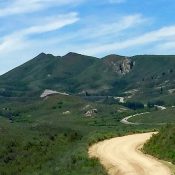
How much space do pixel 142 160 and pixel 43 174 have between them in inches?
454

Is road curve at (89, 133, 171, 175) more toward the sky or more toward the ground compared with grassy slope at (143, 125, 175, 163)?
more toward the ground

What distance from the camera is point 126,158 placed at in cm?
5994

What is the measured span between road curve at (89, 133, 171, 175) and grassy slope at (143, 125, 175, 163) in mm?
1314

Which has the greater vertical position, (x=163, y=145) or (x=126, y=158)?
(x=163, y=145)

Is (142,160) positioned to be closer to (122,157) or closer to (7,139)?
(122,157)

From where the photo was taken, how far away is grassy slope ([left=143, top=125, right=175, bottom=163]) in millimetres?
57781

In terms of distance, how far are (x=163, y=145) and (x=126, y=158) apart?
5.79 metres

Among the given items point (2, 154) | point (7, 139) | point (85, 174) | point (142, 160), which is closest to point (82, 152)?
point (142, 160)

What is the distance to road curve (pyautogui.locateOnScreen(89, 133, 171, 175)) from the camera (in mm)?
50509

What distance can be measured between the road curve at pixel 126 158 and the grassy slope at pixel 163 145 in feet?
4.31

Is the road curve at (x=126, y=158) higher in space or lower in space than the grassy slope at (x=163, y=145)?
lower

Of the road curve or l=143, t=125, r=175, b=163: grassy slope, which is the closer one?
the road curve

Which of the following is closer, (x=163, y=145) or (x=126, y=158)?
(x=126, y=158)

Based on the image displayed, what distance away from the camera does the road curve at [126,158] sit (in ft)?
166
